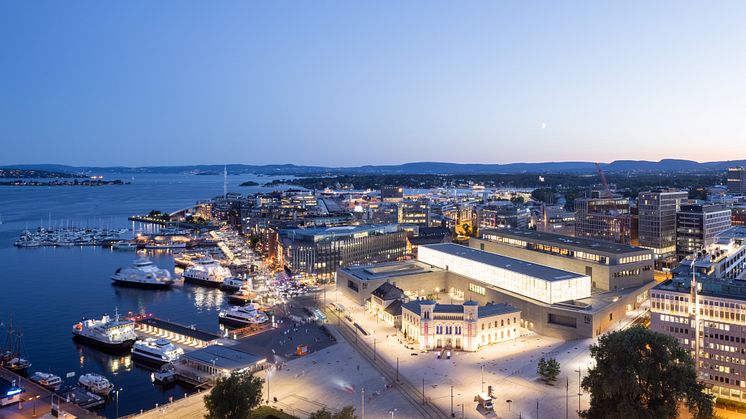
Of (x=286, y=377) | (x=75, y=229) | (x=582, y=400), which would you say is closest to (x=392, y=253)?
(x=286, y=377)

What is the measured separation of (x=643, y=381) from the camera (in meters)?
27.6

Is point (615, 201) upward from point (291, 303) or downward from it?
upward

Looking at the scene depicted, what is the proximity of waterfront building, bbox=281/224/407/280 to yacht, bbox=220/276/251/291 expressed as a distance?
265 inches

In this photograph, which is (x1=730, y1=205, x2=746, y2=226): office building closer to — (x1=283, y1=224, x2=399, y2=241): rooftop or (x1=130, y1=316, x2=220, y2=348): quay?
(x1=283, y1=224, x2=399, y2=241): rooftop

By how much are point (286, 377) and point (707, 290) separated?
91.6 feet

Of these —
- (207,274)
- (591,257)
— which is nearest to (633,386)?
(591,257)

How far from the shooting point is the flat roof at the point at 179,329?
48.2m

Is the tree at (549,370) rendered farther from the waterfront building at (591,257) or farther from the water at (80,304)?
the water at (80,304)

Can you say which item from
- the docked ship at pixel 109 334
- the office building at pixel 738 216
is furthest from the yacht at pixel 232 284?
the office building at pixel 738 216

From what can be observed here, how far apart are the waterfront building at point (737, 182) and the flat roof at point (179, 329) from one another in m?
130

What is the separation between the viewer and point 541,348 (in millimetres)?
42750

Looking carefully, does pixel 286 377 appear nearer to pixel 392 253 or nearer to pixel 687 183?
pixel 392 253

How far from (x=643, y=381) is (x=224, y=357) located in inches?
1101

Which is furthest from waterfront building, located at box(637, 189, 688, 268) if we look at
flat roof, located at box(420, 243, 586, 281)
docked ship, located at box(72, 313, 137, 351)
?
docked ship, located at box(72, 313, 137, 351)
